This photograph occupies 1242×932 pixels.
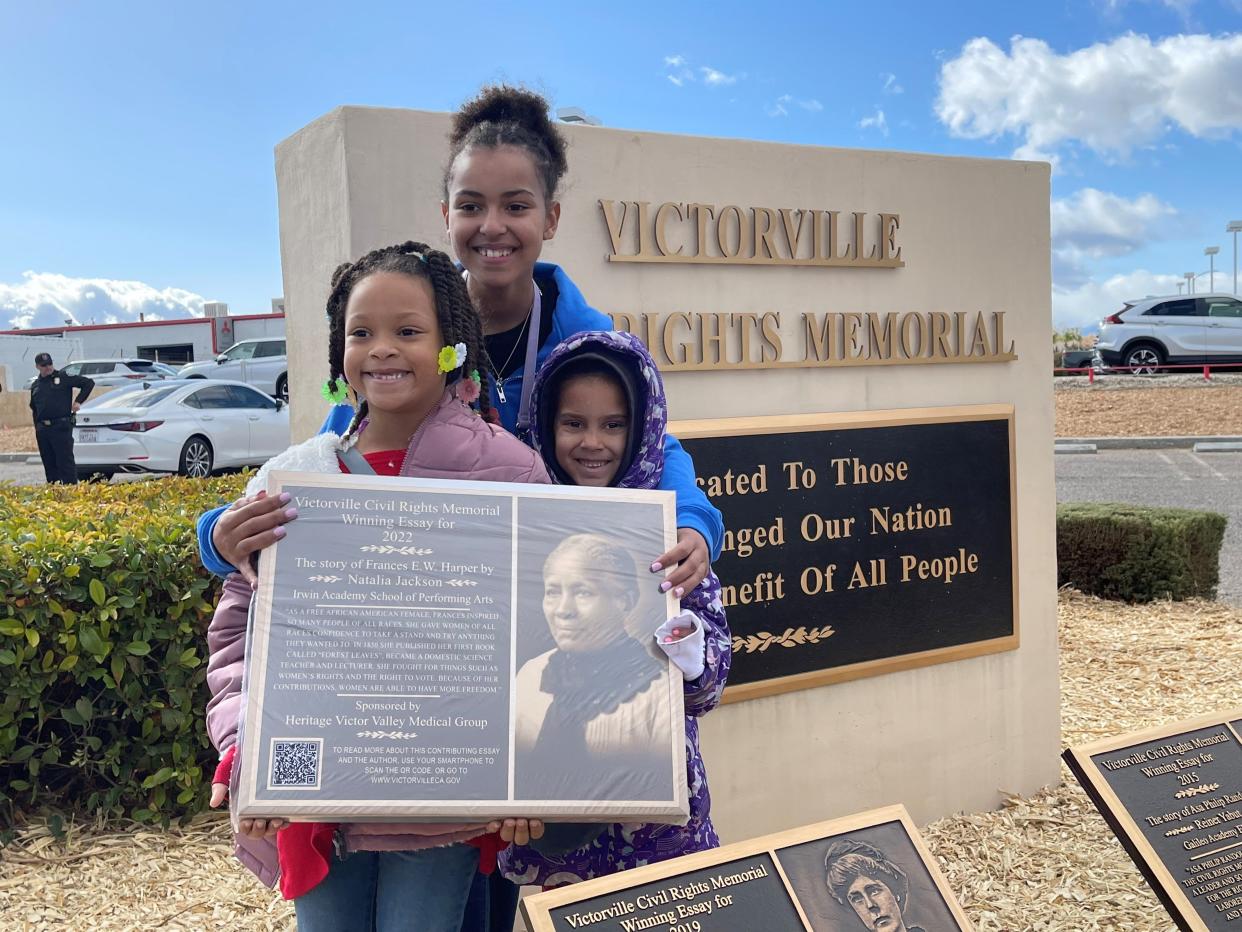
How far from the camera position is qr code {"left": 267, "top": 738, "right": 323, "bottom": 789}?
1.66m

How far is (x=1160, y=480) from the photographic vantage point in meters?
14.3

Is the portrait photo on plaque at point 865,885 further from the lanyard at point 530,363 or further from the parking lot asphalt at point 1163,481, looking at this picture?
the parking lot asphalt at point 1163,481

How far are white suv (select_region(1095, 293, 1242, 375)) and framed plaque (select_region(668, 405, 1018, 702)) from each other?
826 inches

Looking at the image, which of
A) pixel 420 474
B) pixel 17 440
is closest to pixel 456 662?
pixel 420 474

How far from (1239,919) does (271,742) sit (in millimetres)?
2125

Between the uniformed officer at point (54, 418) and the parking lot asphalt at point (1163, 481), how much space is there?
39.5 ft

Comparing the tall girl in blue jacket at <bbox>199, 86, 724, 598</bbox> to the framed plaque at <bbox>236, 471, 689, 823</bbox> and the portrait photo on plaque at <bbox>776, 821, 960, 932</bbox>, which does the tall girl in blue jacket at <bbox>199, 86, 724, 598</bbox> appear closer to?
the framed plaque at <bbox>236, 471, 689, 823</bbox>

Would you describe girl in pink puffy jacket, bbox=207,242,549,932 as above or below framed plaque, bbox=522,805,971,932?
above

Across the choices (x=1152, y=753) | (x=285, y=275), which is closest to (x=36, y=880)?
(x=285, y=275)

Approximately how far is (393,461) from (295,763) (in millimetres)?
574

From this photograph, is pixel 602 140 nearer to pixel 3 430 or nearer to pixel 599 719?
pixel 599 719

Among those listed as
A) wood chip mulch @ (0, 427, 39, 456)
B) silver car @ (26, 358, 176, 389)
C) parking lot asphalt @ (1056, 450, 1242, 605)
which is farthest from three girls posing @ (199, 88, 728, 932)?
silver car @ (26, 358, 176, 389)

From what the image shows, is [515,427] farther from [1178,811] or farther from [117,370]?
[117,370]

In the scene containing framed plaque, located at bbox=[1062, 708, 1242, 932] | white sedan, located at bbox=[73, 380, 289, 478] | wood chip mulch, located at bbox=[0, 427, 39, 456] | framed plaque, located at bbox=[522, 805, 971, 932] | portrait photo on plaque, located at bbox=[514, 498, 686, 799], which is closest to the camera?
portrait photo on plaque, located at bbox=[514, 498, 686, 799]
